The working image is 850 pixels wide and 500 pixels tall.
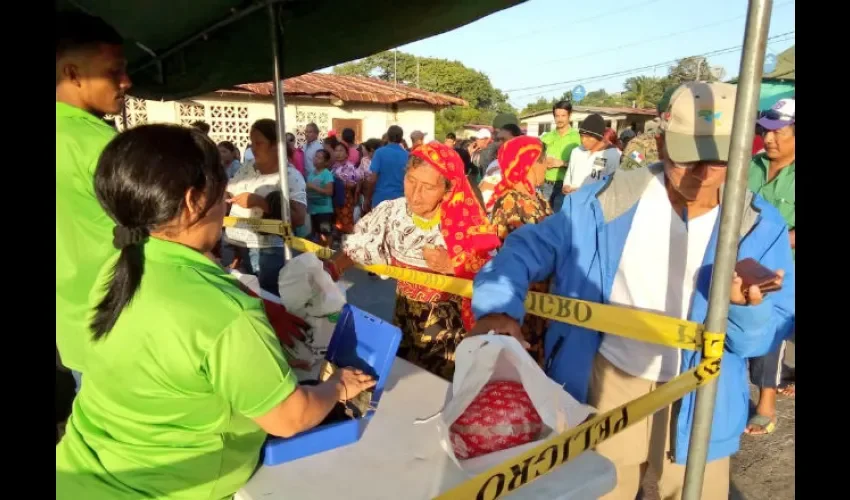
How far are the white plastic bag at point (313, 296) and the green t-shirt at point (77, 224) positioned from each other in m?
0.62

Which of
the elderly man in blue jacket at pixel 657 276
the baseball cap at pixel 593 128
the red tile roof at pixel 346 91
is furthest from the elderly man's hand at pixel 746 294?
the red tile roof at pixel 346 91

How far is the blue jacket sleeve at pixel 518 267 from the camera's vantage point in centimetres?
160

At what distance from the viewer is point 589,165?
5934 mm

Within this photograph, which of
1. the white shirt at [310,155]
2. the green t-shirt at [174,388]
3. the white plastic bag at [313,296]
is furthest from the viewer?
the white shirt at [310,155]

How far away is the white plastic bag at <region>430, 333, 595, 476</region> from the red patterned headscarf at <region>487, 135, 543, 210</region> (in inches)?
83.9

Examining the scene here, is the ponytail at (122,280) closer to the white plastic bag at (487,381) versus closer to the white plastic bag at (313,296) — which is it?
the white plastic bag at (487,381)

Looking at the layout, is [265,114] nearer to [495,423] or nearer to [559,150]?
[559,150]

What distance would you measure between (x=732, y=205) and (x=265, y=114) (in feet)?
44.6

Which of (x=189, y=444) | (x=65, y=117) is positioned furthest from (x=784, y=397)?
(x=65, y=117)

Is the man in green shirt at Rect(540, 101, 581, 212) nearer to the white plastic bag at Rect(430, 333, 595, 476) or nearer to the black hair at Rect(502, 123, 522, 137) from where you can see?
the black hair at Rect(502, 123, 522, 137)

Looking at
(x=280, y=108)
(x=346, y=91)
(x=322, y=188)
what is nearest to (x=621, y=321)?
(x=280, y=108)

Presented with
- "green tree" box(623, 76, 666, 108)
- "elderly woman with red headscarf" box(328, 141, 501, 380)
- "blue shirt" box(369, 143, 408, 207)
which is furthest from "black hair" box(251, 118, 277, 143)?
"green tree" box(623, 76, 666, 108)

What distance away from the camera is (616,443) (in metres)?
1.87

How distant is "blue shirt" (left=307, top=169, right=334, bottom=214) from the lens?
739 cm
